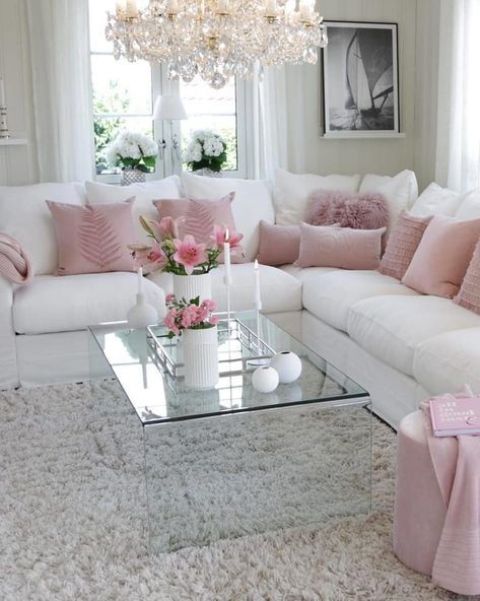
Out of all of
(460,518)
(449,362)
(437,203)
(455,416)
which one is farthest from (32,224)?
(460,518)

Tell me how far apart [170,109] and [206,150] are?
34 centimetres

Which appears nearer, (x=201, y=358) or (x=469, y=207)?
(x=201, y=358)

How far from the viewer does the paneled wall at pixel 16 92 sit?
187 inches

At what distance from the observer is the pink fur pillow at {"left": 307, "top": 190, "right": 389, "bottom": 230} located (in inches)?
176

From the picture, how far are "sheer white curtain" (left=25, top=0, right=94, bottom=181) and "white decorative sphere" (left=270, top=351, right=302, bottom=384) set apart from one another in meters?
2.75

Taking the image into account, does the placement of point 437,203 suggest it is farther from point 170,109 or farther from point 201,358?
point 201,358

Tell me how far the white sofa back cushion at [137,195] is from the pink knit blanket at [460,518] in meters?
2.67

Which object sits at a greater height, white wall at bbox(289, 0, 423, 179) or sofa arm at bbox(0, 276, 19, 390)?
white wall at bbox(289, 0, 423, 179)

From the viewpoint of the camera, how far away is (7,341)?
374cm

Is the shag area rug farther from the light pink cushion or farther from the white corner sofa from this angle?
the light pink cushion

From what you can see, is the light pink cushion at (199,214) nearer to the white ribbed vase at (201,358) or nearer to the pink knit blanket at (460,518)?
the white ribbed vase at (201,358)

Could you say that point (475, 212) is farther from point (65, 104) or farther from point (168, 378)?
point (65, 104)

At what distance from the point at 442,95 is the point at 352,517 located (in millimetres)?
3262

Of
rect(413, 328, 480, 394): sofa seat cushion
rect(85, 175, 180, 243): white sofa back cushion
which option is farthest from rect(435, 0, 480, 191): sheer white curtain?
rect(413, 328, 480, 394): sofa seat cushion
